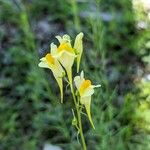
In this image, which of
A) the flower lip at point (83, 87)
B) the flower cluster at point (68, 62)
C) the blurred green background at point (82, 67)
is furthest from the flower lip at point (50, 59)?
the blurred green background at point (82, 67)

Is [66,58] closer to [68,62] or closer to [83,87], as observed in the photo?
[68,62]

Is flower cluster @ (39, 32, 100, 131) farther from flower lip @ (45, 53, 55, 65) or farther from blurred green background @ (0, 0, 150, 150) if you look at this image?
blurred green background @ (0, 0, 150, 150)

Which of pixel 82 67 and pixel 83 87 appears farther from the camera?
pixel 82 67

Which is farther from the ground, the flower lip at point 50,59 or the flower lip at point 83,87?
the flower lip at point 50,59

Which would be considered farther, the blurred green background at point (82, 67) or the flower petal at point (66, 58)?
the blurred green background at point (82, 67)

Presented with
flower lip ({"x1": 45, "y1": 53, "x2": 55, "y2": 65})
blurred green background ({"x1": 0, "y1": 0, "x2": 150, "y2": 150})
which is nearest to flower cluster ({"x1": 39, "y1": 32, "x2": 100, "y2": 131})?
flower lip ({"x1": 45, "y1": 53, "x2": 55, "y2": 65})

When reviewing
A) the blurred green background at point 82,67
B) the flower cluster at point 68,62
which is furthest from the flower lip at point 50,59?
the blurred green background at point 82,67

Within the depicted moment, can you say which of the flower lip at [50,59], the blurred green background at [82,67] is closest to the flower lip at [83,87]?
the flower lip at [50,59]

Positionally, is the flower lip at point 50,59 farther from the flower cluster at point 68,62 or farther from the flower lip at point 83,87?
the flower lip at point 83,87

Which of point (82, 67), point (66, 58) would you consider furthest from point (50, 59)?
point (82, 67)
